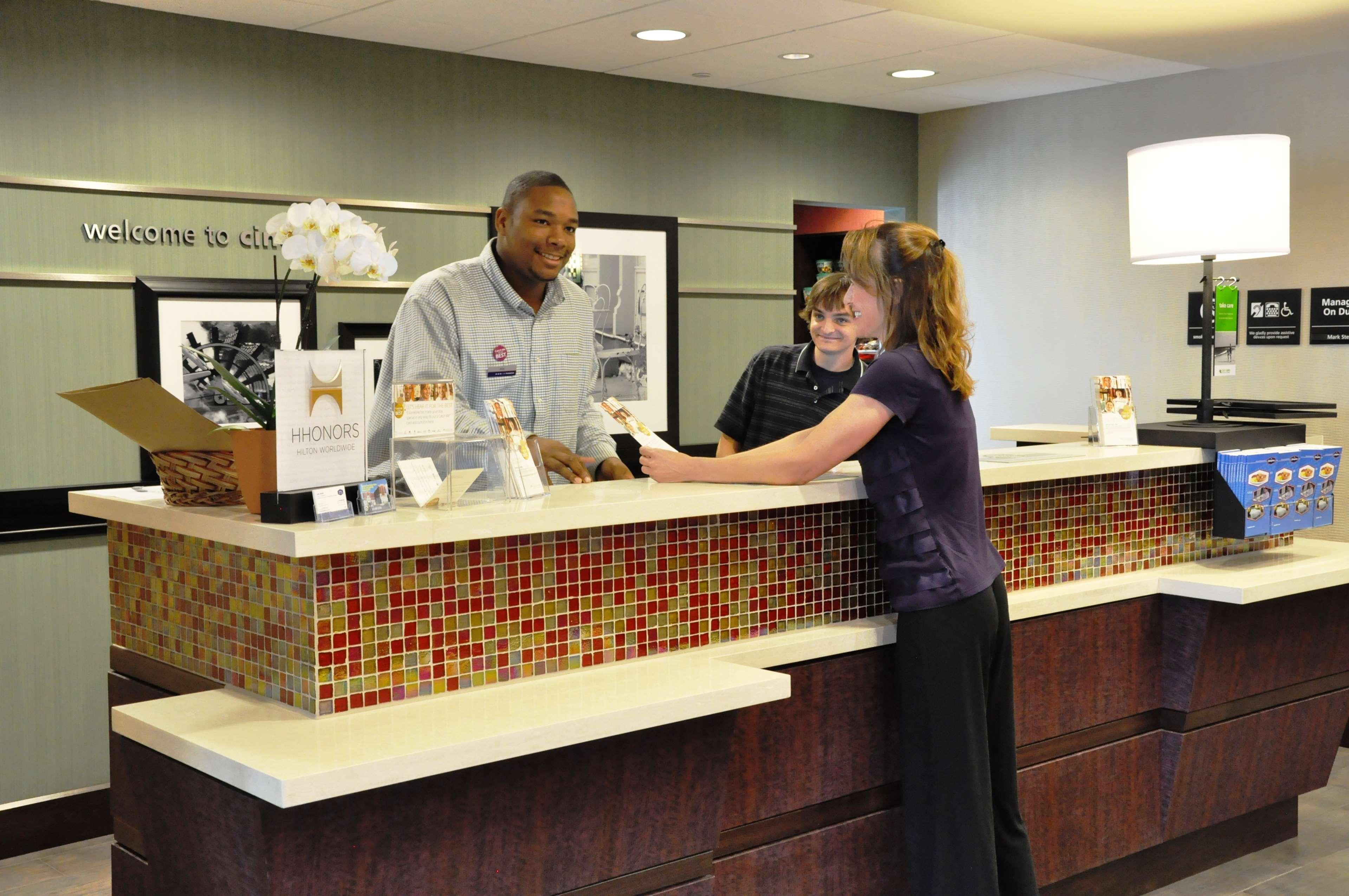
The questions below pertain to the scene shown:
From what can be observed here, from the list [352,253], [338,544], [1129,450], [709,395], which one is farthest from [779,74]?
[338,544]

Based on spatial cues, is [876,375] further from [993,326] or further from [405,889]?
[993,326]

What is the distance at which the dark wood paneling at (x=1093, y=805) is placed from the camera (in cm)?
307

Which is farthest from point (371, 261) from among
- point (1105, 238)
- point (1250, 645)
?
point (1105, 238)

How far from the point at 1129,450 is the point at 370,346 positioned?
9.07 feet

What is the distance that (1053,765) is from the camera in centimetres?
308

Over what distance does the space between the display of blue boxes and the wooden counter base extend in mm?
213

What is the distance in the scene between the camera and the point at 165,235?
435 cm

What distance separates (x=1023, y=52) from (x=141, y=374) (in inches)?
139

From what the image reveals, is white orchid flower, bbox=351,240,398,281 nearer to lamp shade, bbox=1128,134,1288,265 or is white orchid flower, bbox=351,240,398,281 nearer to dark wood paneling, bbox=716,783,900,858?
dark wood paneling, bbox=716,783,900,858

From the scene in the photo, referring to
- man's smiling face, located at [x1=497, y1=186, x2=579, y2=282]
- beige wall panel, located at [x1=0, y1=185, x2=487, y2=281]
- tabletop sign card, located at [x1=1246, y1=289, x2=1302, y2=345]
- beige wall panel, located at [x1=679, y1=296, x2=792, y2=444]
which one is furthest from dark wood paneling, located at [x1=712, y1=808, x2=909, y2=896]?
tabletop sign card, located at [x1=1246, y1=289, x2=1302, y2=345]

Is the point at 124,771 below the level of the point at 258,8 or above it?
below

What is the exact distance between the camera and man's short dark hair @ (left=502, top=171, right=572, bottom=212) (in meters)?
3.11

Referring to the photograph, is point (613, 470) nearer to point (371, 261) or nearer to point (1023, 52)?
point (371, 261)

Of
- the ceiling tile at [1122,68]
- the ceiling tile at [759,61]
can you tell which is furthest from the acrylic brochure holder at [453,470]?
the ceiling tile at [1122,68]
